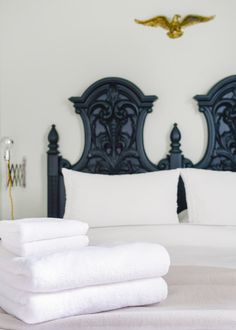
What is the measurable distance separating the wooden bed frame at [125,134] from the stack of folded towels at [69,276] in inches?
79.1

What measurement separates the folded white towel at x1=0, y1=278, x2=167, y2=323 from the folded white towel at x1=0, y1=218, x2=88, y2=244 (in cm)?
13

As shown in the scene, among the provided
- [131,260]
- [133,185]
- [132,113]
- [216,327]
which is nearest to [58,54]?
[132,113]

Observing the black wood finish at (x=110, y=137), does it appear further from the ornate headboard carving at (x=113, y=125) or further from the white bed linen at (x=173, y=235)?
the white bed linen at (x=173, y=235)

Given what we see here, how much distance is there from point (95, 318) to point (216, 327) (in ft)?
0.83

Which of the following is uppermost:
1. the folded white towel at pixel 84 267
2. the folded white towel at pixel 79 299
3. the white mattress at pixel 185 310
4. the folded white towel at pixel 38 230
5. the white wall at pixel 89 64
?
the white wall at pixel 89 64

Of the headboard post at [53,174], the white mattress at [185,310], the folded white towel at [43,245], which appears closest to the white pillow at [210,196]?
the white mattress at [185,310]

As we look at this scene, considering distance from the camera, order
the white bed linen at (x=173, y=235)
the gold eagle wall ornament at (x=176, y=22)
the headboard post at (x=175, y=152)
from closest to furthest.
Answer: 1. the white bed linen at (x=173, y=235)
2. the headboard post at (x=175, y=152)
3. the gold eagle wall ornament at (x=176, y=22)

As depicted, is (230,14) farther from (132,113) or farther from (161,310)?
(161,310)

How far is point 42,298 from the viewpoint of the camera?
1.00 meters

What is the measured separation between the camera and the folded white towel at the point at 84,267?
39.7 inches

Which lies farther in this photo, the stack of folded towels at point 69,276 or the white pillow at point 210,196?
the white pillow at point 210,196

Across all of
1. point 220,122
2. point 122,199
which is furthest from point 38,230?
point 220,122

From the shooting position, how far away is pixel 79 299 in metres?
Result: 1.04

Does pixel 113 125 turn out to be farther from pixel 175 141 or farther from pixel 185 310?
pixel 185 310
